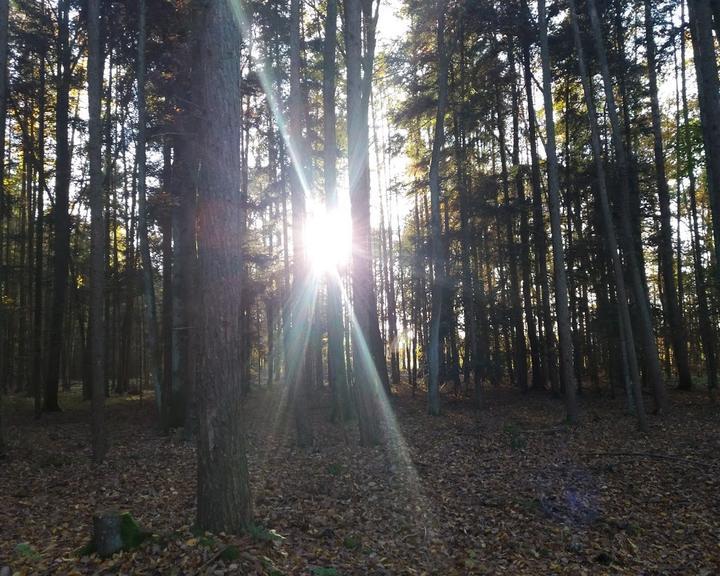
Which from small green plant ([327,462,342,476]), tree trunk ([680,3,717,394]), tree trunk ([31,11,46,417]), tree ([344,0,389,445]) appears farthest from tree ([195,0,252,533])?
tree trunk ([680,3,717,394])

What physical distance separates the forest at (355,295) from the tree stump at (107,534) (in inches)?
1.1

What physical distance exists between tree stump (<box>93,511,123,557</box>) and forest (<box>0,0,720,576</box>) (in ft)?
0.09

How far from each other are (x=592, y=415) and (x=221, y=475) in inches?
483

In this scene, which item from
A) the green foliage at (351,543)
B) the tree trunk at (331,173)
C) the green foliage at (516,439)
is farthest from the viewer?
the tree trunk at (331,173)

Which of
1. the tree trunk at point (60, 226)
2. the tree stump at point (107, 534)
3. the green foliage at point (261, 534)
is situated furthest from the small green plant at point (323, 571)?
the tree trunk at point (60, 226)

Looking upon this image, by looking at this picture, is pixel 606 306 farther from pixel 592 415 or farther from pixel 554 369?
pixel 592 415

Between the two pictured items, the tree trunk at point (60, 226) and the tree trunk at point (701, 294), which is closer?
the tree trunk at point (60, 226)

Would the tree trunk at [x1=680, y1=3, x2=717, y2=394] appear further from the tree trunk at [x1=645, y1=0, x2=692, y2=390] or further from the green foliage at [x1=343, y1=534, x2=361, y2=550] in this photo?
the green foliage at [x1=343, y1=534, x2=361, y2=550]

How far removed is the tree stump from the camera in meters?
4.88

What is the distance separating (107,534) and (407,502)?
13.6 feet

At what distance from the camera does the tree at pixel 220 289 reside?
17.2ft

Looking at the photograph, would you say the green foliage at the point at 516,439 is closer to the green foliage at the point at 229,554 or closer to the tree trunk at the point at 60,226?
the green foliage at the point at 229,554

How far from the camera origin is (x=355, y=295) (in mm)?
12031

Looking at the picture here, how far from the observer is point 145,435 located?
505 inches
